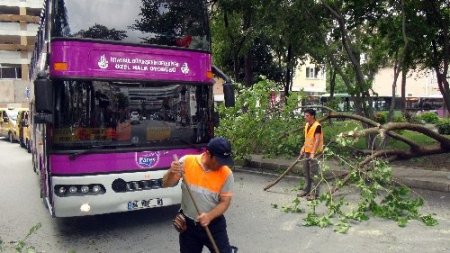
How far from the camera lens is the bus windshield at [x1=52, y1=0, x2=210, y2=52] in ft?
19.0

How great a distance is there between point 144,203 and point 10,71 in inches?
1974

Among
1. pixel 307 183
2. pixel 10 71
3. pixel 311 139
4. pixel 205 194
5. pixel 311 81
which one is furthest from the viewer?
pixel 311 81

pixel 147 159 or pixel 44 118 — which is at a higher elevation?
pixel 44 118

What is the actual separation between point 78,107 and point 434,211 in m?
6.12

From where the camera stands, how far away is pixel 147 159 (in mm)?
6082

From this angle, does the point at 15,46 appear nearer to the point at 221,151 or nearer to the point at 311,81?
the point at 311,81

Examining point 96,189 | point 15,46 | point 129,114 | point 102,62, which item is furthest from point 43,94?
point 15,46

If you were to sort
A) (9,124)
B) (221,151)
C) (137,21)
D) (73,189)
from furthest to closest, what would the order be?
(9,124) → (137,21) → (73,189) → (221,151)

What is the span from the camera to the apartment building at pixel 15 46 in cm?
4822

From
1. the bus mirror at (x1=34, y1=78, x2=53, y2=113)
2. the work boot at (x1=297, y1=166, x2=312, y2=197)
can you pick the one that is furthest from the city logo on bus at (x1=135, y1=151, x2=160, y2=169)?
the work boot at (x1=297, y1=166, x2=312, y2=197)

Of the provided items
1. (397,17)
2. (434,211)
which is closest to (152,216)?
(434,211)

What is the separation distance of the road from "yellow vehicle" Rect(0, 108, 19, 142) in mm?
15961

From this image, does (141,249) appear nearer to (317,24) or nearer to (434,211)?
(434,211)

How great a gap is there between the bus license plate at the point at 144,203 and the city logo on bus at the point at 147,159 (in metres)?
0.48
